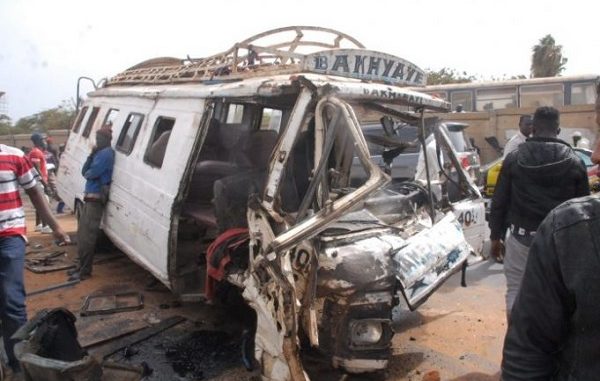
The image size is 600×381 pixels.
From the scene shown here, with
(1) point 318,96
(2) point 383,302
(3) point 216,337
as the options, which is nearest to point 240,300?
(3) point 216,337

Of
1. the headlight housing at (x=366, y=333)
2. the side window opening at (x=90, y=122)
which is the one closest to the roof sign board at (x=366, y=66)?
the headlight housing at (x=366, y=333)

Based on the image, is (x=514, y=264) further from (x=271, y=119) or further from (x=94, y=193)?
(x=94, y=193)

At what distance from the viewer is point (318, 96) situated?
3.58 metres

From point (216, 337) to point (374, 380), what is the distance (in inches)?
62.7

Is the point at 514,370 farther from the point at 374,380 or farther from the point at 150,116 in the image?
the point at 150,116

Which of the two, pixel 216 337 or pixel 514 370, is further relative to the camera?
pixel 216 337

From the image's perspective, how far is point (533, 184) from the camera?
145 inches

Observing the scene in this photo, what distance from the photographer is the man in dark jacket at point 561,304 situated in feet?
4.32

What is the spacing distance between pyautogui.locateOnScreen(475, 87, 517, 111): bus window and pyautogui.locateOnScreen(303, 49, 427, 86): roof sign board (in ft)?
42.1

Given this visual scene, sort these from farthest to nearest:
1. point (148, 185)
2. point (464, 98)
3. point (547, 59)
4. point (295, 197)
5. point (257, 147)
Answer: point (547, 59) → point (464, 98) → point (257, 147) → point (148, 185) → point (295, 197)

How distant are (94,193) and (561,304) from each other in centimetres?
578

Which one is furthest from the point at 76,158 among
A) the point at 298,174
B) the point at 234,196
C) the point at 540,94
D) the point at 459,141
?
the point at 540,94

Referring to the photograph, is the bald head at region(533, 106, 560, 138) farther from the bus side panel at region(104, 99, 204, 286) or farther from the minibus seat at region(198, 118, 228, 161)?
the minibus seat at region(198, 118, 228, 161)

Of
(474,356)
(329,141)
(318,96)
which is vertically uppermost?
(318,96)
